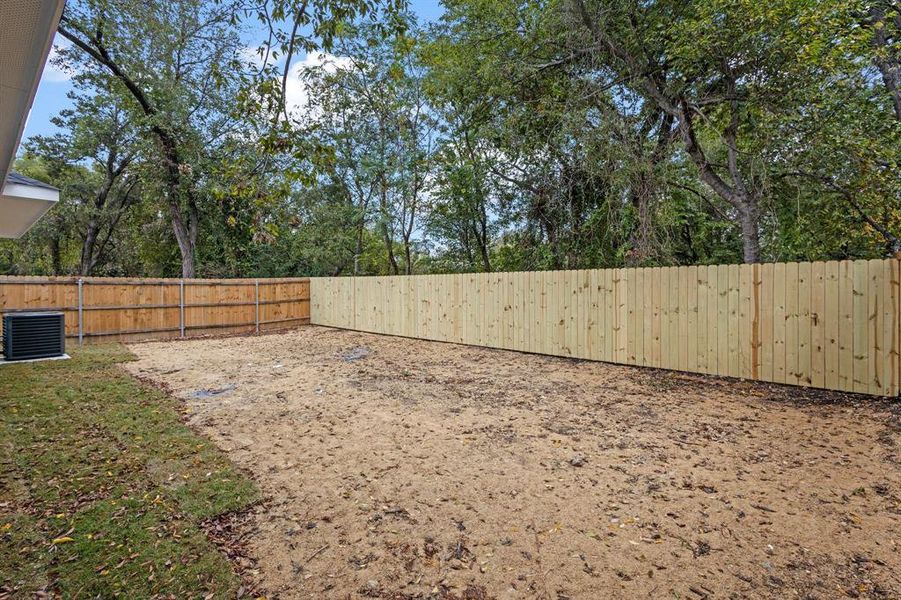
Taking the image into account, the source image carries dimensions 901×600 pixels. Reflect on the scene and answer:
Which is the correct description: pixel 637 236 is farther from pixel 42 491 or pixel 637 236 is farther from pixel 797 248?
pixel 42 491

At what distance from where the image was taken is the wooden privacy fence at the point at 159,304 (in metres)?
7.72

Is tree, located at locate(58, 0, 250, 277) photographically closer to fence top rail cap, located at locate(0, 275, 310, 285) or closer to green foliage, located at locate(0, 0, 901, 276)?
green foliage, located at locate(0, 0, 901, 276)

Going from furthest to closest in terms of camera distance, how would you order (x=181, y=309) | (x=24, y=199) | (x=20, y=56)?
(x=181, y=309), (x=24, y=199), (x=20, y=56)

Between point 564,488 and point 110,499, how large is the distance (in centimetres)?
255

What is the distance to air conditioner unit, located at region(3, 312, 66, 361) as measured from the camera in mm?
6074

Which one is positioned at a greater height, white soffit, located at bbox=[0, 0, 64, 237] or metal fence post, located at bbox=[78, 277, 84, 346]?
white soffit, located at bbox=[0, 0, 64, 237]

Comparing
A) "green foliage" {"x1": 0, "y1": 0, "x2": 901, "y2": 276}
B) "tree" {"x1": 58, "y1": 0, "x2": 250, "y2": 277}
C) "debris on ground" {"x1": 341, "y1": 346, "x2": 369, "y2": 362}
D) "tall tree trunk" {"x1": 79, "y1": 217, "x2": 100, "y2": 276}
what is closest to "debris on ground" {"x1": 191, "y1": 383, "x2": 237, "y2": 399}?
"green foliage" {"x1": 0, "y1": 0, "x2": 901, "y2": 276}

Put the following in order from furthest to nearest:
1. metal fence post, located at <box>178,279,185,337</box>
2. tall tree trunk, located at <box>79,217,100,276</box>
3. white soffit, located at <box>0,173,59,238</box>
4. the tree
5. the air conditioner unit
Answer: tall tree trunk, located at <box>79,217,100,276</box>, metal fence post, located at <box>178,279,185,337</box>, the tree, the air conditioner unit, white soffit, located at <box>0,173,59,238</box>

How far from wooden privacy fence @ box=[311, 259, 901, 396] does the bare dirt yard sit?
1.33ft

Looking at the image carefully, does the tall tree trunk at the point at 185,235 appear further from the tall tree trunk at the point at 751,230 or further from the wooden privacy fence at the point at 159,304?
the tall tree trunk at the point at 751,230

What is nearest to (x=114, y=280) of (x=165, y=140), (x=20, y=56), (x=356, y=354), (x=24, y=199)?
(x=165, y=140)

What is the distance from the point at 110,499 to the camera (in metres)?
2.28

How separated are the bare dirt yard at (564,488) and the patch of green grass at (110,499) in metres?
0.24

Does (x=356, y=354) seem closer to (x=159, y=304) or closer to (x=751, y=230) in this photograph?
(x=159, y=304)
